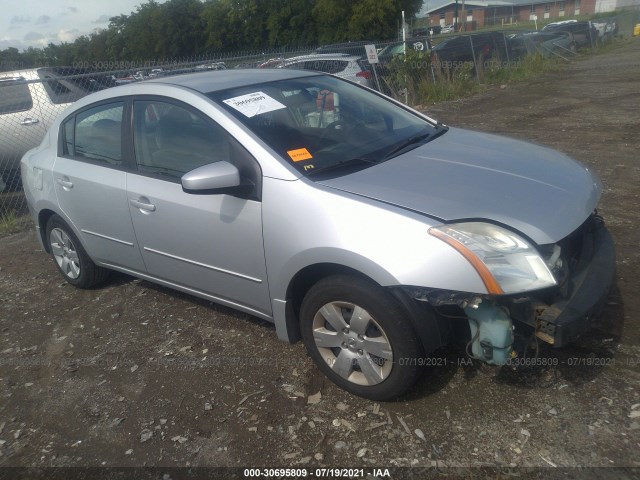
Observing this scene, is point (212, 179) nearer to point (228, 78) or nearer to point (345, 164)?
point (345, 164)

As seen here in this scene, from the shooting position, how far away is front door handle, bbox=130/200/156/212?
3740mm

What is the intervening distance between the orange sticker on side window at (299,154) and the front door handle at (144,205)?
3.52 ft

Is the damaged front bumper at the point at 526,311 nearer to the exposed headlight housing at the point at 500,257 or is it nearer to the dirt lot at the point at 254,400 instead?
the exposed headlight housing at the point at 500,257

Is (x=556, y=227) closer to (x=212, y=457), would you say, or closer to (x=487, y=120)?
(x=212, y=457)

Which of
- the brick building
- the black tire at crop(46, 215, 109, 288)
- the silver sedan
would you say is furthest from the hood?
the brick building

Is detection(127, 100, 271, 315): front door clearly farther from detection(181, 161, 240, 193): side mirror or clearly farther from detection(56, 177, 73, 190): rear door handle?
detection(56, 177, 73, 190): rear door handle

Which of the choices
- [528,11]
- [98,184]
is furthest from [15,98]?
[528,11]

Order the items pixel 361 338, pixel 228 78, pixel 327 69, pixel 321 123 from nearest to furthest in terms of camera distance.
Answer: pixel 361 338, pixel 321 123, pixel 228 78, pixel 327 69

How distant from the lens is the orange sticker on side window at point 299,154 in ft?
10.6

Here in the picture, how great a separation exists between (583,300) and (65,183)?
3.73m

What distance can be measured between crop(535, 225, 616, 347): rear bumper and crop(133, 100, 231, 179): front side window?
197cm

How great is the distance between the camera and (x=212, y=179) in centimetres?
311

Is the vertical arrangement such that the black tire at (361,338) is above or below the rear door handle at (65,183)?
below

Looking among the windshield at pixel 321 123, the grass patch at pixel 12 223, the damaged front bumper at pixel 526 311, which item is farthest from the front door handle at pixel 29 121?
the damaged front bumper at pixel 526 311
